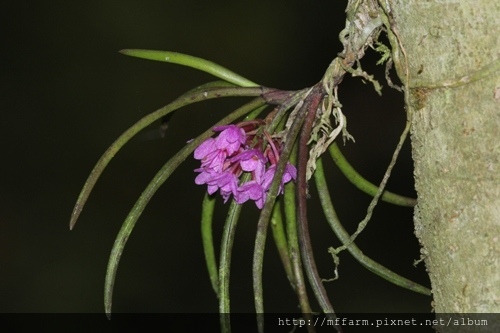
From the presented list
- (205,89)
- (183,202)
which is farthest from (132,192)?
(205,89)

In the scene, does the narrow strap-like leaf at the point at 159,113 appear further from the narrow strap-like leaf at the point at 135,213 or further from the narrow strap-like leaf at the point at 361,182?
the narrow strap-like leaf at the point at 361,182

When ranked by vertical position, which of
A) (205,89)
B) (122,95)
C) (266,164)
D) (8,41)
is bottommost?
(266,164)

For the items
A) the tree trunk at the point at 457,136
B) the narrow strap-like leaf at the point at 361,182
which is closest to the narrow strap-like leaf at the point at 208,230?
the narrow strap-like leaf at the point at 361,182

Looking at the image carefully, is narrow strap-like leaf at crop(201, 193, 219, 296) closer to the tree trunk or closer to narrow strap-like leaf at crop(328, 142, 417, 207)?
narrow strap-like leaf at crop(328, 142, 417, 207)

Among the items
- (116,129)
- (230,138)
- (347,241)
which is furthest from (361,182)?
(116,129)

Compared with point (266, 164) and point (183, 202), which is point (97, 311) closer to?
point (183, 202)

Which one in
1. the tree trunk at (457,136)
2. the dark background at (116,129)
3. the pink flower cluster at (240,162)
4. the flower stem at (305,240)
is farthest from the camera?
the dark background at (116,129)

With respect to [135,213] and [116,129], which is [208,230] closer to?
[135,213]
